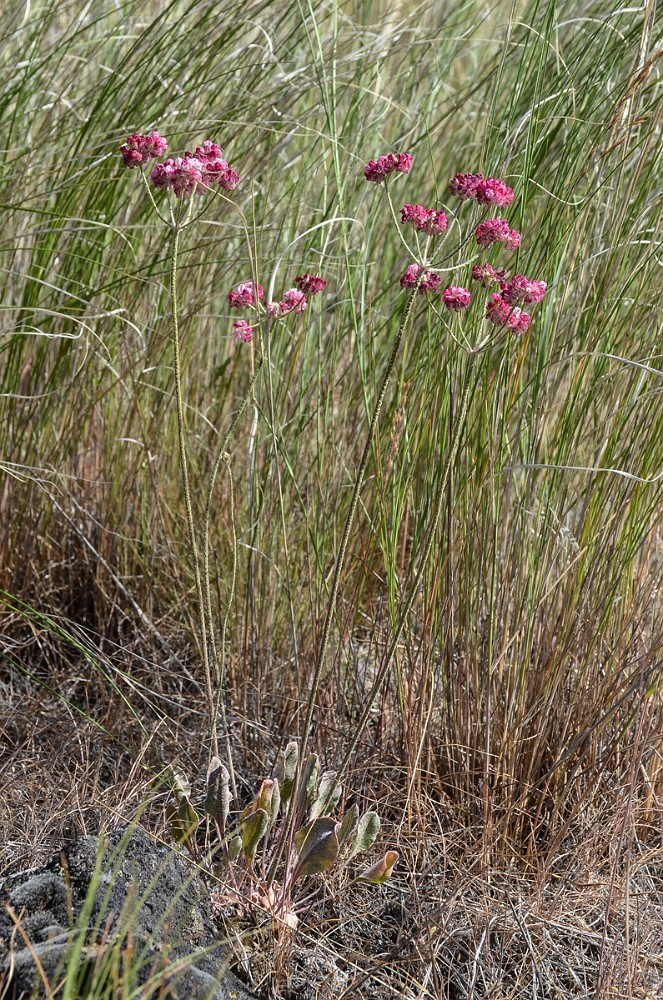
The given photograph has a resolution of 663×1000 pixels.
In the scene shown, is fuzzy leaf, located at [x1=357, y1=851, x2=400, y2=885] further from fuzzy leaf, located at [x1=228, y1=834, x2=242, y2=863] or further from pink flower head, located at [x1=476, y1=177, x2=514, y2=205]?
pink flower head, located at [x1=476, y1=177, x2=514, y2=205]

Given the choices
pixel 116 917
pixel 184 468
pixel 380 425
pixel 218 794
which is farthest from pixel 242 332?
pixel 116 917

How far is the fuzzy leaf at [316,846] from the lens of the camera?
1.28 metres

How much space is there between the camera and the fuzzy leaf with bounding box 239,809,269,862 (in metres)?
1.24

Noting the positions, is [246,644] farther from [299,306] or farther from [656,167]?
[656,167]

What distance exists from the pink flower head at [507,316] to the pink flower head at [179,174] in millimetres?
378

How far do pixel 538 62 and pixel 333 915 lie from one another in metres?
1.31

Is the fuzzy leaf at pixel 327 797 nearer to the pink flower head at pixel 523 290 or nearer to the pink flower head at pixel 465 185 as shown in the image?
the pink flower head at pixel 523 290

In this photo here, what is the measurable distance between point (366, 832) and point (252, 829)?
0.56 feet

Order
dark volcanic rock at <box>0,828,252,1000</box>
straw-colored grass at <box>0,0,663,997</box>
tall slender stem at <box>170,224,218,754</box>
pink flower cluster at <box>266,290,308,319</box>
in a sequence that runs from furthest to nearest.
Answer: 1. straw-colored grass at <box>0,0,663,997</box>
2. pink flower cluster at <box>266,290,308,319</box>
3. tall slender stem at <box>170,224,218,754</box>
4. dark volcanic rock at <box>0,828,252,1000</box>

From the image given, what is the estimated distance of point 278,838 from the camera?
133 centimetres

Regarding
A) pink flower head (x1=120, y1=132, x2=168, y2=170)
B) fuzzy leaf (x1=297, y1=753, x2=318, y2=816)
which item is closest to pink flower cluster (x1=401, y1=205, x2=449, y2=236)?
pink flower head (x1=120, y1=132, x2=168, y2=170)

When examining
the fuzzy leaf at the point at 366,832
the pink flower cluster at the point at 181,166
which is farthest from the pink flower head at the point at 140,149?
the fuzzy leaf at the point at 366,832

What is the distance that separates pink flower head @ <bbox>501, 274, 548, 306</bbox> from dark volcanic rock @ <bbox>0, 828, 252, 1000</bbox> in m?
0.73

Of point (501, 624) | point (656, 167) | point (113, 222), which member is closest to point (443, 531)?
point (501, 624)
